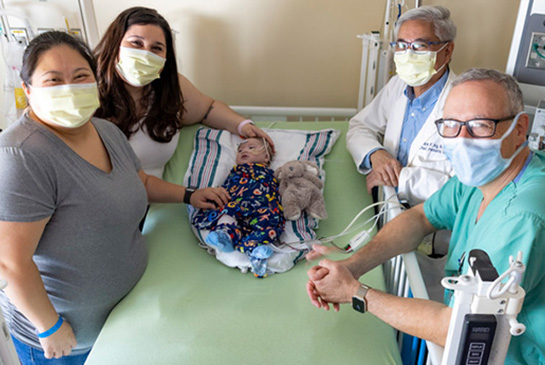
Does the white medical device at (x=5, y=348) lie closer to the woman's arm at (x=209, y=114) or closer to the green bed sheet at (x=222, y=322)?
the green bed sheet at (x=222, y=322)

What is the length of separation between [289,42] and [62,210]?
6.35 feet

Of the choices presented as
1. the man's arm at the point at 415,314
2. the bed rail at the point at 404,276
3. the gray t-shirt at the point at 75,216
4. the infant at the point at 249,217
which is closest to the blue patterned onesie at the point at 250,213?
the infant at the point at 249,217

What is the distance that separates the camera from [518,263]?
729 millimetres

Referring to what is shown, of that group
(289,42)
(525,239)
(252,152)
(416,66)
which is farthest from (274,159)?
(525,239)

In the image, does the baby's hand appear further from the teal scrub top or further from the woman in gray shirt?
the teal scrub top

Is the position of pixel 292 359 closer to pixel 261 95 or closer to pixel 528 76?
pixel 528 76

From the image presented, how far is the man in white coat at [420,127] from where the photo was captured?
1.79 m

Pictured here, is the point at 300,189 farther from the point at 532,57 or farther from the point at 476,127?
the point at 532,57

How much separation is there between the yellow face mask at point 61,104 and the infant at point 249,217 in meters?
0.65

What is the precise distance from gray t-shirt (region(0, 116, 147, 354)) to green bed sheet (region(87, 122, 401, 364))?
0.37 feet

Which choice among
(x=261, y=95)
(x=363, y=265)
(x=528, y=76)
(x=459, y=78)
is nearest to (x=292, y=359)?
(x=363, y=265)

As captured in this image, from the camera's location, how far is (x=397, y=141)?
82.9 inches

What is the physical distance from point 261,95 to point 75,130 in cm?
173

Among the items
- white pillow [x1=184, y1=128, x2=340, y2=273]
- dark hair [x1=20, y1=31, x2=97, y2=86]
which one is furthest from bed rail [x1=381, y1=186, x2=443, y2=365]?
dark hair [x1=20, y1=31, x2=97, y2=86]
